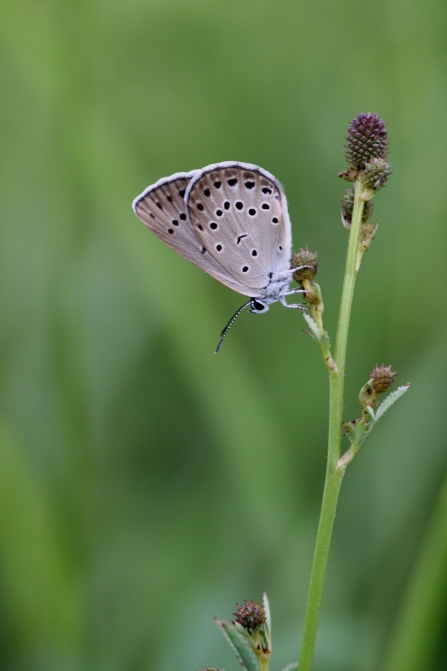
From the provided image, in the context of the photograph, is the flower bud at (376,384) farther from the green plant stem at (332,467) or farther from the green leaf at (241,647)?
the green leaf at (241,647)

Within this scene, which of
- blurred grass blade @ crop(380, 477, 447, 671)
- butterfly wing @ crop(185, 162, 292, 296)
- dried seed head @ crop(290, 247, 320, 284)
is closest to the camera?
dried seed head @ crop(290, 247, 320, 284)

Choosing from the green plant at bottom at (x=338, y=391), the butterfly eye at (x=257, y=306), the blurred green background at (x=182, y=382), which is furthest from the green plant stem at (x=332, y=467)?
the blurred green background at (x=182, y=382)

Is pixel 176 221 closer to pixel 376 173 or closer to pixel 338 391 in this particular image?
pixel 376 173

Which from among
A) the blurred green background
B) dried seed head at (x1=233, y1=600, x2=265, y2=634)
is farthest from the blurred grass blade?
dried seed head at (x1=233, y1=600, x2=265, y2=634)

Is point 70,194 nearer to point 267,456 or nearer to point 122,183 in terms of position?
point 122,183

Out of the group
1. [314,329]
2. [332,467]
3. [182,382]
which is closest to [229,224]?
[314,329]

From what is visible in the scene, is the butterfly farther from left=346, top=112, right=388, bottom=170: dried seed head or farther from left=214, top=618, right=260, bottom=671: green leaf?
left=214, top=618, right=260, bottom=671: green leaf

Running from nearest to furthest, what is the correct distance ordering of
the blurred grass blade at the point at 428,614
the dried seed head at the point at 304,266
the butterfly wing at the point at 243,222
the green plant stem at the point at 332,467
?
the green plant stem at the point at 332,467 → the dried seed head at the point at 304,266 → the blurred grass blade at the point at 428,614 → the butterfly wing at the point at 243,222
